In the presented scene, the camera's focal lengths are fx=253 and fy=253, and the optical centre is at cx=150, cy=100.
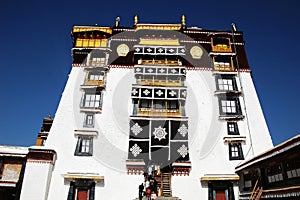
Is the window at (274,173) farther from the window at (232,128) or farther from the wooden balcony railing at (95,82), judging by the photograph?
the wooden balcony railing at (95,82)

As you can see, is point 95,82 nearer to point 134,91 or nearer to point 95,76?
point 95,76

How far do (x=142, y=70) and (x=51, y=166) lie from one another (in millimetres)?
11039

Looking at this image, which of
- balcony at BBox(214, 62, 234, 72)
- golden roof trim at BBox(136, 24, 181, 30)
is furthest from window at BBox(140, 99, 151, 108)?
golden roof trim at BBox(136, 24, 181, 30)

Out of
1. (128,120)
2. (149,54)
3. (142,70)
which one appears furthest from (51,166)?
(149,54)

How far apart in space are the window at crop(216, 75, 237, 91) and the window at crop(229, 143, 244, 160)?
5411 millimetres

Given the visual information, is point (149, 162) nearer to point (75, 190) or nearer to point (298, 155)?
point (75, 190)

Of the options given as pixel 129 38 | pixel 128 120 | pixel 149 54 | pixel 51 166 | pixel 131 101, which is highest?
pixel 129 38

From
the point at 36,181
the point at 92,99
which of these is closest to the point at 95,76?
the point at 92,99

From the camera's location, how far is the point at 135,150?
64.6ft

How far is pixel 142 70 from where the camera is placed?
23219 mm

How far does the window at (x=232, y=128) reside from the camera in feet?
67.7

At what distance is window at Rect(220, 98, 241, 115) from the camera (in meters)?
21.6

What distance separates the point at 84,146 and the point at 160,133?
19.9ft

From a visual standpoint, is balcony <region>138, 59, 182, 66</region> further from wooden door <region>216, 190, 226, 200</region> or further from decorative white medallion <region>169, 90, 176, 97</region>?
wooden door <region>216, 190, 226, 200</region>
